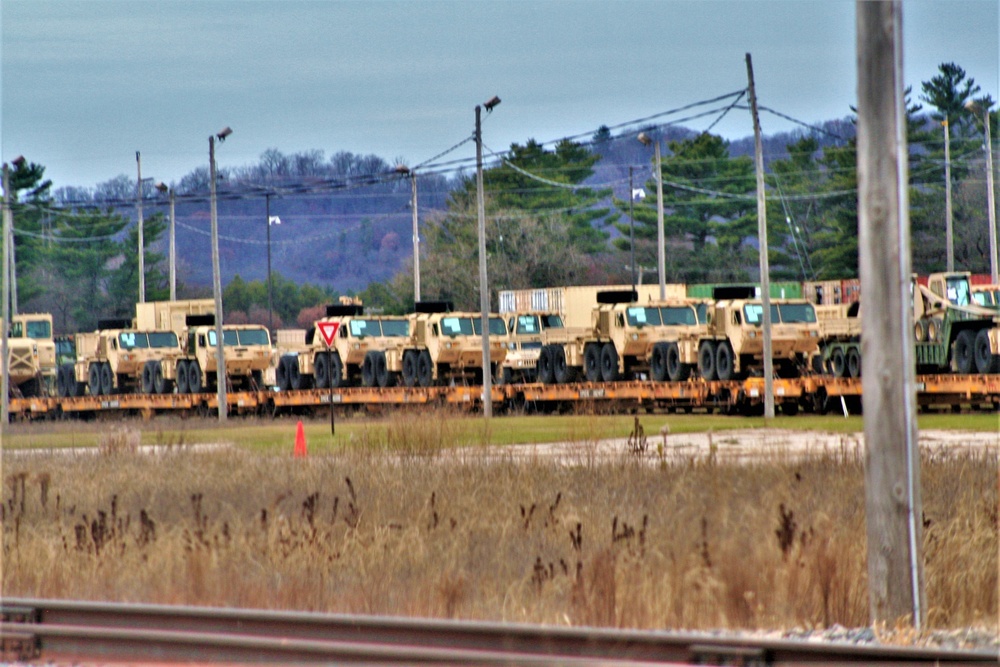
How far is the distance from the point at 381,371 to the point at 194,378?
6.45 m

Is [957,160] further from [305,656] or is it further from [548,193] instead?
[305,656]

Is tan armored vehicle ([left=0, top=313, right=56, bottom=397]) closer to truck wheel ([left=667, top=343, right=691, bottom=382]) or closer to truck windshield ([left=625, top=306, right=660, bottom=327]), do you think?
truck windshield ([left=625, top=306, right=660, bottom=327])

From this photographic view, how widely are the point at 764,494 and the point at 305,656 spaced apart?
290 inches

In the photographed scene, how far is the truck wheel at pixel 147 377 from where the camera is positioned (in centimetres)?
4844

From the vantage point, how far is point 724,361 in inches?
1474

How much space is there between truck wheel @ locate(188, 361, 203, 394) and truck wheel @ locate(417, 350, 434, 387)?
733 cm

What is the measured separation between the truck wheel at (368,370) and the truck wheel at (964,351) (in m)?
16.8

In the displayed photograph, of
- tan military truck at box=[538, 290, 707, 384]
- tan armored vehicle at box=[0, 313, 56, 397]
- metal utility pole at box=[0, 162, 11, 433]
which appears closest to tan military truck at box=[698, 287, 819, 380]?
tan military truck at box=[538, 290, 707, 384]

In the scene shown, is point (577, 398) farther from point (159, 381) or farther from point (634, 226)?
point (634, 226)

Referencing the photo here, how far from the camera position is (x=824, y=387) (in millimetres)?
34469

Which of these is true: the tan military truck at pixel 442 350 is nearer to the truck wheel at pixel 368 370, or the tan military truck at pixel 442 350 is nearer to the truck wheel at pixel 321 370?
the truck wheel at pixel 368 370

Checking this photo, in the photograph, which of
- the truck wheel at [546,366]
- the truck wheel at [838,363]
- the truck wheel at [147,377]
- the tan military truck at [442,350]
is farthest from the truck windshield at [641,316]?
the truck wheel at [147,377]

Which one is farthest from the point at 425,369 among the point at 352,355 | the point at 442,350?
the point at 352,355

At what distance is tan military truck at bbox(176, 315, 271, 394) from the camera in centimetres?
A: 4659
